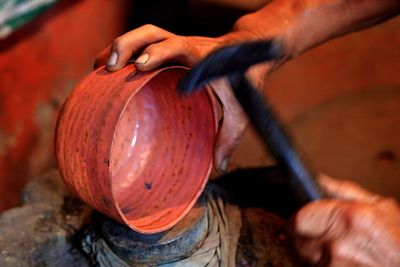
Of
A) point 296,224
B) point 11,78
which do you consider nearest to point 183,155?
point 296,224

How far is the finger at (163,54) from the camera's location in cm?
107

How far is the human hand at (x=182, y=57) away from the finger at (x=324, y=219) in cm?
30

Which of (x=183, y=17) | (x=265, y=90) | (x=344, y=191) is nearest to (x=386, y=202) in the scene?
(x=344, y=191)

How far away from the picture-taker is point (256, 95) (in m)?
0.99

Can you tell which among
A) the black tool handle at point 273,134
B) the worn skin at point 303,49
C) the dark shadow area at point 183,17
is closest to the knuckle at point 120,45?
the worn skin at point 303,49

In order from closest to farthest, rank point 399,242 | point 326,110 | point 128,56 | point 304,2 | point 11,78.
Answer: point 399,242 → point 128,56 → point 304,2 → point 11,78 → point 326,110

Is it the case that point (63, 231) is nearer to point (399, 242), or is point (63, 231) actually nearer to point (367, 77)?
point (399, 242)

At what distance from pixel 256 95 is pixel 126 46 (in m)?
0.27

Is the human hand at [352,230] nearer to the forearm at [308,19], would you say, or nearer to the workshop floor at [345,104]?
the forearm at [308,19]

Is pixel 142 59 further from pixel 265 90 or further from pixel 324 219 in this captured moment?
pixel 265 90

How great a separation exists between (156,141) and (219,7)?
1.20 metres

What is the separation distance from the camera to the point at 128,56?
113 centimetres

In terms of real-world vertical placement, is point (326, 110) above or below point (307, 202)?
below

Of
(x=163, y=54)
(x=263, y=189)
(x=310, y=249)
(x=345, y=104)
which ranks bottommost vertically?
(x=345, y=104)
